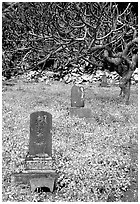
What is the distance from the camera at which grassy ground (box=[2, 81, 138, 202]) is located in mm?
6117

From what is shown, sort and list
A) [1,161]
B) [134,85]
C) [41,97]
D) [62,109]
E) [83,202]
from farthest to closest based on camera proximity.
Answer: [134,85], [41,97], [62,109], [1,161], [83,202]

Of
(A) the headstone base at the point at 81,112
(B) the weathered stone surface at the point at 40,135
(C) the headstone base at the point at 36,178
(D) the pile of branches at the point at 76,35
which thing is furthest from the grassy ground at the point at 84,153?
(D) the pile of branches at the point at 76,35

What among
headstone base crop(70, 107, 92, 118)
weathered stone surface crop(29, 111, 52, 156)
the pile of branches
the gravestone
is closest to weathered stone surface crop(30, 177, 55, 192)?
the gravestone

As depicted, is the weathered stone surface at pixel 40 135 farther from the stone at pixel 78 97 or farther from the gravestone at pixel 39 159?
the stone at pixel 78 97

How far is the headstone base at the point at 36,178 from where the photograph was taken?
6.24 meters

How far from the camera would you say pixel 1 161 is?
23.9 feet

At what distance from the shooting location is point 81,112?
1206cm

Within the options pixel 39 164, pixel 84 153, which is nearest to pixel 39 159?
pixel 39 164

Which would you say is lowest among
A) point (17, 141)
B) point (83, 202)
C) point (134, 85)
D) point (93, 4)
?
point (83, 202)

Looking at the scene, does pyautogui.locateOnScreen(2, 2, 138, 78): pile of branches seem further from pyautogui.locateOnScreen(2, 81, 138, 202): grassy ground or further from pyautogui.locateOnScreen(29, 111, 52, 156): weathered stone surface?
pyautogui.locateOnScreen(29, 111, 52, 156): weathered stone surface

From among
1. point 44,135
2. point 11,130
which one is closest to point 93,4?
point 11,130

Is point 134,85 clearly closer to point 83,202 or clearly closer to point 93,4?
point 93,4

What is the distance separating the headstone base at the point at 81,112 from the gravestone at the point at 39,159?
5246 mm

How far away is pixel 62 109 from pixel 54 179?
7017 mm
